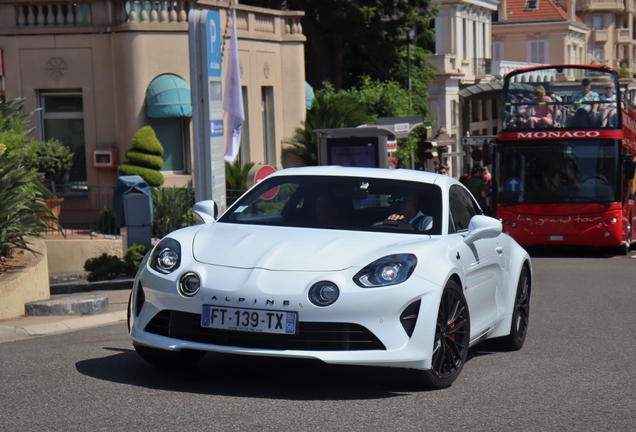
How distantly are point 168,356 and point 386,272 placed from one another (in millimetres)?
1495

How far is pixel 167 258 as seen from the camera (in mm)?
6391

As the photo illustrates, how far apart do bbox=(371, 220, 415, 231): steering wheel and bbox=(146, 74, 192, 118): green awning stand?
16161 millimetres

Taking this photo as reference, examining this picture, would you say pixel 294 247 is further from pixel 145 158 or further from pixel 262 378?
pixel 145 158

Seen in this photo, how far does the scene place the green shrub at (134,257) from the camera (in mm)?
14414

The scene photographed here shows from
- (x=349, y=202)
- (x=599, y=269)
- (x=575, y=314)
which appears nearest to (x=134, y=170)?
(x=599, y=269)

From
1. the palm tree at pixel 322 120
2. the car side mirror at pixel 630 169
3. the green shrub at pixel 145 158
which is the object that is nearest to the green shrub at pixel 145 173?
the green shrub at pixel 145 158

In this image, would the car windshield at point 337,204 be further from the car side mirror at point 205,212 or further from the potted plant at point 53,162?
the potted plant at point 53,162

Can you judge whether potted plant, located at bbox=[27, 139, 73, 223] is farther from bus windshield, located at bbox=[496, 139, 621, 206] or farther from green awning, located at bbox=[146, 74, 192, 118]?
bus windshield, located at bbox=[496, 139, 621, 206]

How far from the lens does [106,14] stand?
2252cm

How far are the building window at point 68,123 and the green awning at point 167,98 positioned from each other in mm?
1576

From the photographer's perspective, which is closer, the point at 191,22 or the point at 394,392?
the point at 394,392

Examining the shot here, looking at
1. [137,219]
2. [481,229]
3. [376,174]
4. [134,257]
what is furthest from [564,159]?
[481,229]

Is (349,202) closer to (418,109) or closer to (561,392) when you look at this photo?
(561,392)

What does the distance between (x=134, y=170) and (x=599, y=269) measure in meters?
9.55
